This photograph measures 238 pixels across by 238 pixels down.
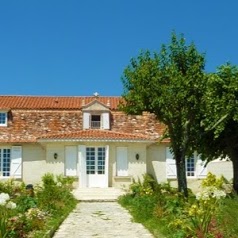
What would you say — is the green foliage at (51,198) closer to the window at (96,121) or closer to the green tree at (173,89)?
the green tree at (173,89)

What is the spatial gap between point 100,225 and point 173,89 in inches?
346

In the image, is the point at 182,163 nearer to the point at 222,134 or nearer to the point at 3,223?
the point at 222,134

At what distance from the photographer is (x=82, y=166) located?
29.1 meters

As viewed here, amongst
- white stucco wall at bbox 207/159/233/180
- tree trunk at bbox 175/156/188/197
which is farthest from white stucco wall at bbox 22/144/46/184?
tree trunk at bbox 175/156/188/197

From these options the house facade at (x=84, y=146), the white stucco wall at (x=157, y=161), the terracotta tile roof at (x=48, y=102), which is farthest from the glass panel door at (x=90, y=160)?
the terracotta tile roof at (x=48, y=102)

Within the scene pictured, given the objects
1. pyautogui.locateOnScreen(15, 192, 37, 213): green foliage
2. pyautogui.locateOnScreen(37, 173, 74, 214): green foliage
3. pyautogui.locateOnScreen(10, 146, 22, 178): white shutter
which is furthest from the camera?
pyautogui.locateOnScreen(10, 146, 22, 178): white shutter

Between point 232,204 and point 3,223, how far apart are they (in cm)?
455

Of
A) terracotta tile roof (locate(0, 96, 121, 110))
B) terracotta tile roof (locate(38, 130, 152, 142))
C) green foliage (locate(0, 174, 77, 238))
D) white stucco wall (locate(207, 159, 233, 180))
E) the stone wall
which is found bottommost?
green foliage (locate(0, 174, 77, 238))

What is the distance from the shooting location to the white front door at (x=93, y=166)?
2906cm

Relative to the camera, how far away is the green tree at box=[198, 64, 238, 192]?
22.1m

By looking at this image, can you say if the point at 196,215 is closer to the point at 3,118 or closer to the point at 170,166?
the point at 170,166

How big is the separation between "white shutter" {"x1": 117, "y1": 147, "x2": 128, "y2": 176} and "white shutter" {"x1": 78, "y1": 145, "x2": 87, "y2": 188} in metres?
2.11

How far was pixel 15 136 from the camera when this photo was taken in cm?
3125

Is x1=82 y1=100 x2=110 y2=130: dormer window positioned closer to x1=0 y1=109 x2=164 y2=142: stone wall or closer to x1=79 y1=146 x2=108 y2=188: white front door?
x1=0 y1=109 x2=164 y2=142: stone wall
